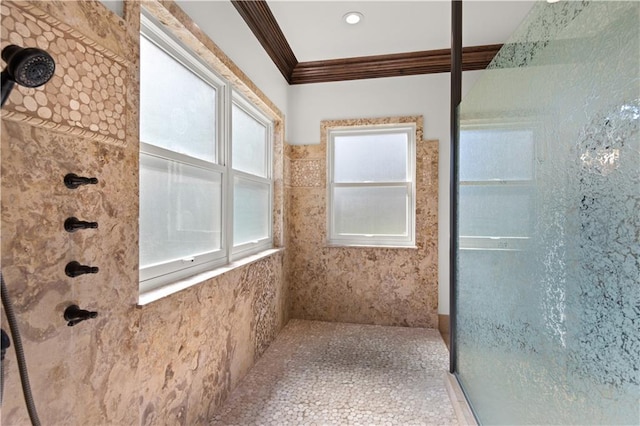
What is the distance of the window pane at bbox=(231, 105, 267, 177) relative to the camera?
2084 millimetres

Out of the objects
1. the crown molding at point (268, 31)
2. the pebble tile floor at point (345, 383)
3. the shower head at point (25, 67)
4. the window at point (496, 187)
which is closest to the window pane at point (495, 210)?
the window at point (496, 187)

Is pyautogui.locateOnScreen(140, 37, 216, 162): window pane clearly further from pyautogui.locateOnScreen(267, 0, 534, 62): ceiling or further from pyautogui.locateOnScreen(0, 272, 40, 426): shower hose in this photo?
pyautogui.locateOnScreen(267, 0, 534, 62): ceiling

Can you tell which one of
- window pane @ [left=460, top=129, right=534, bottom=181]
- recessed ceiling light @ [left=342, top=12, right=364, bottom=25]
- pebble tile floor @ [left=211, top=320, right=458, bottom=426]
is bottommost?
pebble tile floor @ [left=211, top=320, right=458, bottom=426]

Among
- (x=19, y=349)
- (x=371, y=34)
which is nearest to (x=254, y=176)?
(x=371, y=34)

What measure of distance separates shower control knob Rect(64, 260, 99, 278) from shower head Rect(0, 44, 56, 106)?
0.47 meters

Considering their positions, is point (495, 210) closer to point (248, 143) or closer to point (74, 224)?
point (74, 224)

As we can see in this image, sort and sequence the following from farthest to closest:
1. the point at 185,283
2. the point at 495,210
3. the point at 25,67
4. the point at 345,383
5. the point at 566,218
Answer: the point at 345,383 → the point at 185,283 → the point at 495,210 → the point at 566,218 → the point at 25,67

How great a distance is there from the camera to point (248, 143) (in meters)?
2.29

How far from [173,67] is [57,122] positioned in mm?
798

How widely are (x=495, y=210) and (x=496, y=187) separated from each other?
4.0 inches

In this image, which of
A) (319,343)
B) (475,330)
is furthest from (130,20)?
(319,343)

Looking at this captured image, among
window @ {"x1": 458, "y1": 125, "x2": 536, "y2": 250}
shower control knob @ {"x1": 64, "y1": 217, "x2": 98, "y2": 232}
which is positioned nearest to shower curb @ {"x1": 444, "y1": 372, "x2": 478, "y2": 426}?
window @ {"x1": 458, "y1": 125, "x2": 536, "y2": 250}

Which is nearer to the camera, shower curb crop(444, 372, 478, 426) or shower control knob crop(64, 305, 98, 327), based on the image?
shower control knob crop(64, 305, 98, 327)

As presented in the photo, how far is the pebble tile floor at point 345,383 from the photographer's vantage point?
1.57 meters
